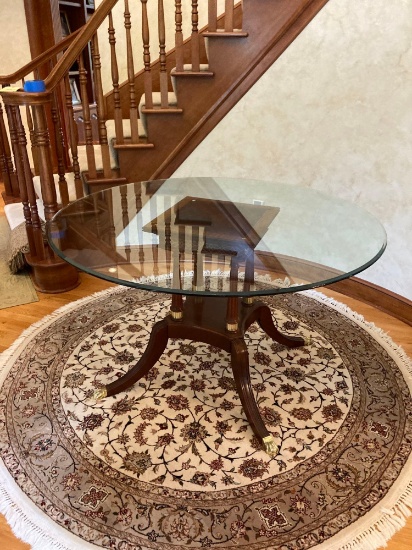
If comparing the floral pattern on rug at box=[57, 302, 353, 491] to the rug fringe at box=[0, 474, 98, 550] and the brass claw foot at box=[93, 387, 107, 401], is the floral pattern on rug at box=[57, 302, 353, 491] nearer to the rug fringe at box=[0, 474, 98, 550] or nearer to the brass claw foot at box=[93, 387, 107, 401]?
the brass claw foot at box=[93, 387, 107, 401]

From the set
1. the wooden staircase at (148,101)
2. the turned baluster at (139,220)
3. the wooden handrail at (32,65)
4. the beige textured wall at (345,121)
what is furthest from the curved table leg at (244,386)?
the wooden handrail at (32,65)

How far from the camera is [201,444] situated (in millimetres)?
1642

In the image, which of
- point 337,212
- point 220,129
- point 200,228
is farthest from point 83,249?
point 220,129

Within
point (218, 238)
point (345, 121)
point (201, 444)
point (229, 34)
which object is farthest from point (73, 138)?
point (201, 444)

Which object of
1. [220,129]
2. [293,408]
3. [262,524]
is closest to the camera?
[262,524]

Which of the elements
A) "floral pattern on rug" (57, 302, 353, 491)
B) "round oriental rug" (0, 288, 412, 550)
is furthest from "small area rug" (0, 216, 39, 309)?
"floral pattern on rug" (57, 302, 353, 491)

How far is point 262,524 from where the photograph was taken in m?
1.36

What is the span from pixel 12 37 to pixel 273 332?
4.14 meters

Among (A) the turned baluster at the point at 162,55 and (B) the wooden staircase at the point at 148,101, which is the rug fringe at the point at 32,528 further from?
(A) the turned baluster at the point at 162,55

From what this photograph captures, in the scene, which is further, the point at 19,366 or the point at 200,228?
the point at 19,366

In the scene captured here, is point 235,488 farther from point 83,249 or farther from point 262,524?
point 83,249

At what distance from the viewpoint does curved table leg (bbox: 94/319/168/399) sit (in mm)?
1835

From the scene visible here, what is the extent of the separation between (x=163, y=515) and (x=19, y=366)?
1028mm

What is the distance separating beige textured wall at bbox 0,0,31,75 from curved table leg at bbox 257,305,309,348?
13.2 ft
